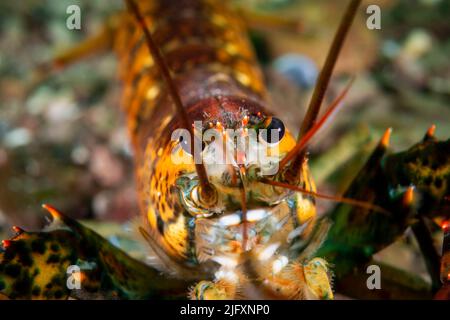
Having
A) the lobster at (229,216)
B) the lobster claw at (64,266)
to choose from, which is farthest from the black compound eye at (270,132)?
the lobster claw at (64,266)

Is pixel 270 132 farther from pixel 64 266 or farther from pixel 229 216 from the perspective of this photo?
pixel 64 266

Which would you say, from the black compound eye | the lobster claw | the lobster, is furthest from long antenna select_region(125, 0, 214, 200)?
the lobster claw

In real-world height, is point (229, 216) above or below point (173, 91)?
below

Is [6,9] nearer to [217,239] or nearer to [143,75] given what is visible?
[143,75]

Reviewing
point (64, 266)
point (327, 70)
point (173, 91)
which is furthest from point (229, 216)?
point (64, 266)
